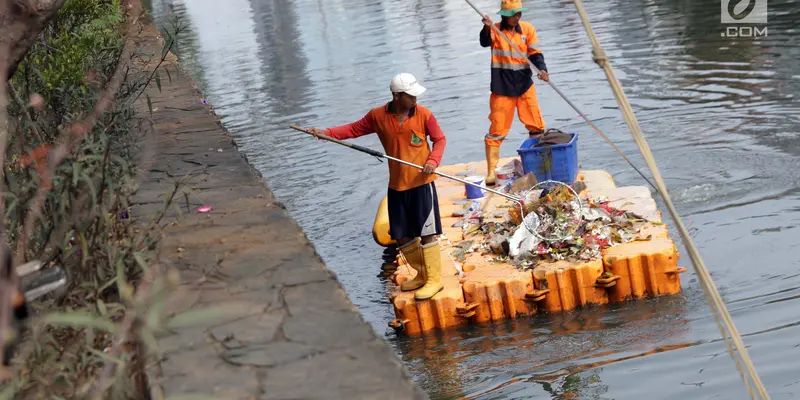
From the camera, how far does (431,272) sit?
7.61 m

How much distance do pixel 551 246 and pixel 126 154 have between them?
321 cm

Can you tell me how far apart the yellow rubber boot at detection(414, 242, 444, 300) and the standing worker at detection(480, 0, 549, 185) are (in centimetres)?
269

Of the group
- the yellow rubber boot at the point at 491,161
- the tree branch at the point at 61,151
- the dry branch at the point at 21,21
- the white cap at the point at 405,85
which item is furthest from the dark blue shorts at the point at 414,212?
the dry branch at the point at 21,21

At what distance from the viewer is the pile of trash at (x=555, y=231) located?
7855 millimetres

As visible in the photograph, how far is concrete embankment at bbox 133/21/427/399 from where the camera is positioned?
432cm

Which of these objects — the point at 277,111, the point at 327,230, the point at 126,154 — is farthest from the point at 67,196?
the point at 277,111

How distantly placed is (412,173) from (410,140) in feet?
0.80

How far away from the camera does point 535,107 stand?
10.1 meters
